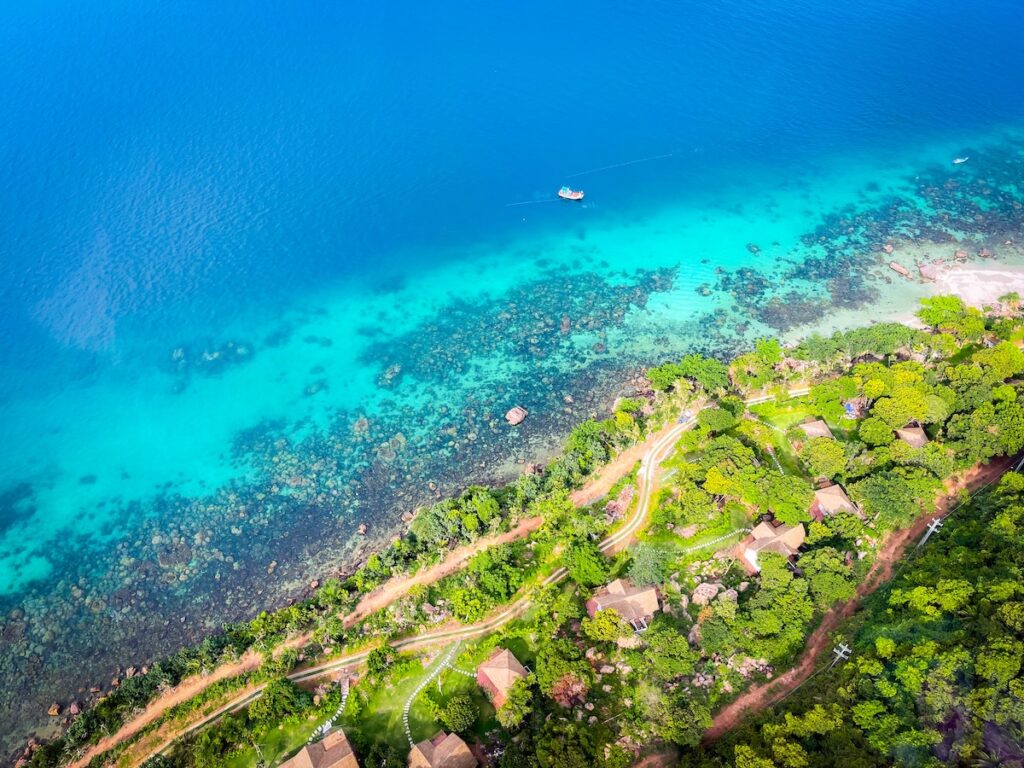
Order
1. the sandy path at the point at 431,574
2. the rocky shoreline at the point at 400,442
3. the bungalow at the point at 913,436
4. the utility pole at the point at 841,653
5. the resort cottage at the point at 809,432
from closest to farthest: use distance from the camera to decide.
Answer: the utility pole at the point at 841,653 → the sandy path at the point at 431,574 → the rocky shoreline at the point at 400,442 → the bungalow at the point at 913,436 → the resort cottage at the point at 809,432

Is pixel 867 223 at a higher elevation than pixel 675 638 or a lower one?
higher

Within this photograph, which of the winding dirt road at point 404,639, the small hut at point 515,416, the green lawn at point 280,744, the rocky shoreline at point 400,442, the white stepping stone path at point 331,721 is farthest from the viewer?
the small hut at point 515,416

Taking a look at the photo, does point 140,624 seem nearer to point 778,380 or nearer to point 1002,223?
point 778,380

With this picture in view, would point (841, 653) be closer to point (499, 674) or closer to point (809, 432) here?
point (809, 432)

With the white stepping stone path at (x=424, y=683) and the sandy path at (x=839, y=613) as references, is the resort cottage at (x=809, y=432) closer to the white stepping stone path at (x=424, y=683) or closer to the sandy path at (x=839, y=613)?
the sandy path at (x=839, y=613)

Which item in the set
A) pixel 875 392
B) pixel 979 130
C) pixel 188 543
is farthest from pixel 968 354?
pixel 188 543

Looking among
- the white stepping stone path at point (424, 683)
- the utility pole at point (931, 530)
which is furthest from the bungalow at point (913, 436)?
the white stepping stone path at point (424, 683)
